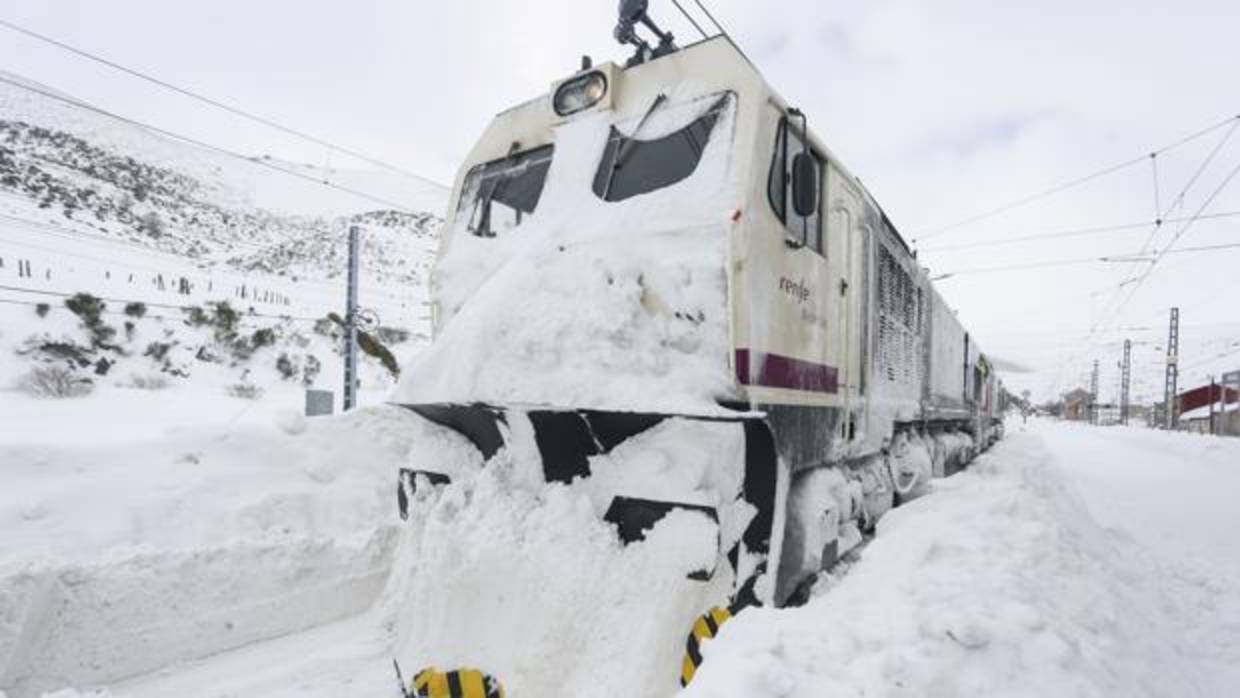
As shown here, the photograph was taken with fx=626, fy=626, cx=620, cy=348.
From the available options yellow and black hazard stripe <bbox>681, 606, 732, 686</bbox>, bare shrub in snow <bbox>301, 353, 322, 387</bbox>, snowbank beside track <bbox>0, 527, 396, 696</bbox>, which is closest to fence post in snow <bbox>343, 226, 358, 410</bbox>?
snowbank beside track <bbox>0, 527, 396, 696</bbox>

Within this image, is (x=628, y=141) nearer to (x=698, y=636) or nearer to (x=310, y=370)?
(x=698, y=636)

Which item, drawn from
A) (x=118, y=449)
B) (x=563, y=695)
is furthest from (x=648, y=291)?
(x=118, y=449)

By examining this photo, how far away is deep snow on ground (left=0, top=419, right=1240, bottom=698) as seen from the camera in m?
2.09

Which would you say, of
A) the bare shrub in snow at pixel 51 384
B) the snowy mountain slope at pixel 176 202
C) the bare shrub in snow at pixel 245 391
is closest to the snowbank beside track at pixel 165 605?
the snowy mountain slope at pixel 176 202

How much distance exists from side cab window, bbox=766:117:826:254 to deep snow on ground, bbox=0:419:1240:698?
184 cm

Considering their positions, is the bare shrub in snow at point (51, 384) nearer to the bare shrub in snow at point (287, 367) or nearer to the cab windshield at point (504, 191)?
the bare shrub in snow at point (287, 367)

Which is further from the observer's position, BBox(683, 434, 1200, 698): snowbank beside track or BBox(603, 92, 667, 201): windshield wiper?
BBox(603, 92, 667, 201): windshield wiper

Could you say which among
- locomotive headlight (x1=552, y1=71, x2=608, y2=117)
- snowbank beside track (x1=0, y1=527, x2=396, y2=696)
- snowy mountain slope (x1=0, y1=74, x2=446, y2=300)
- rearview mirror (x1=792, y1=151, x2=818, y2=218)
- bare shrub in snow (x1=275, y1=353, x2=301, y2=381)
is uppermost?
snowy mountain slope (x1=0, y1=74, x2=446, y2=300)

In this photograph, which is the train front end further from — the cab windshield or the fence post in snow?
the fence post in snow

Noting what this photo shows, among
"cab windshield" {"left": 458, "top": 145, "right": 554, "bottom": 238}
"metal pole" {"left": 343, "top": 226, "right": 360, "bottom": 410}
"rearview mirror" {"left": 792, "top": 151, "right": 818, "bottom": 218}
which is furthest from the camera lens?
"metal pole" {"left": 343, "top": 226, "right": 360, "bottom": 410}

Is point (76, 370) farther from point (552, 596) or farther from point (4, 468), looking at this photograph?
point (552, 596)

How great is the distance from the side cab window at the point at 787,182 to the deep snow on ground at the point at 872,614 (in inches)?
72.6

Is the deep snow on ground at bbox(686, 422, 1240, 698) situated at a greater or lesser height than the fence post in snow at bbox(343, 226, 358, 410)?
lesser

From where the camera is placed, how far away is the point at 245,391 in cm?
1609
